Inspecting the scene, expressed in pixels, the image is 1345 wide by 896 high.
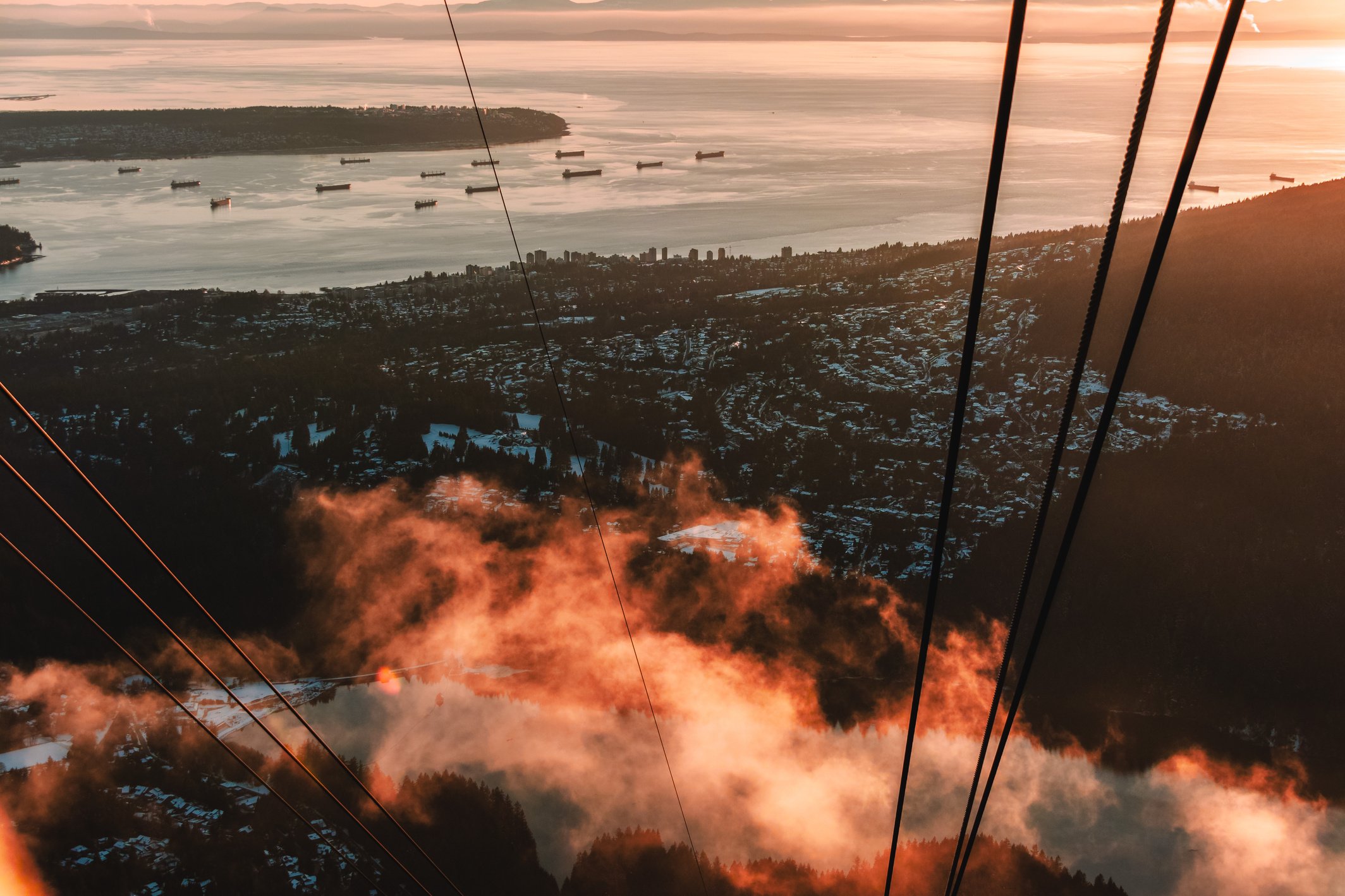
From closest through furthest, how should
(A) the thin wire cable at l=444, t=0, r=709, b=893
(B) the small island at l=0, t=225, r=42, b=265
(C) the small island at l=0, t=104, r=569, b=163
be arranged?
1. (A) the thin wire cable at l=444, t=0, r=709, b=893
2. (B) the small island at l=0, t=225, r=42, b=265
3. (C) the small island at l=0, t=104, r=569, b=163

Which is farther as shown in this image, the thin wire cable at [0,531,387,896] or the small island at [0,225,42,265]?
the small island at [0,225,42,265]

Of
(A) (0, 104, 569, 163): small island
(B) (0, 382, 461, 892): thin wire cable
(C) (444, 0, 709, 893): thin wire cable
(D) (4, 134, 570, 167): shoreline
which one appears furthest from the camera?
(A) (0, 104, 569, 163): small island

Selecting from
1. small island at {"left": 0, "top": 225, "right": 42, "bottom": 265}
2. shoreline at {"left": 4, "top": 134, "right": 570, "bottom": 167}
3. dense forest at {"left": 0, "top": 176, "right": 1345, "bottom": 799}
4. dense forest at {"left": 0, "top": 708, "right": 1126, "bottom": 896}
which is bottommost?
dense forest at {"left": 0, "top": 708, "right": 1126, "bottom": 896}

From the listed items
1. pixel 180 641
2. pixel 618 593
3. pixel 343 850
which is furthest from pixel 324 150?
pixel 180 641

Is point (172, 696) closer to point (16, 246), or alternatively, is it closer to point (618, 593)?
point (618, 593)

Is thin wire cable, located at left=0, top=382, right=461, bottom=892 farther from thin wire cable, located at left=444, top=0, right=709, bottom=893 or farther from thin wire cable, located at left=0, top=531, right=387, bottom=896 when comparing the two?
thin wire cable, located at left=444, top=0, right=709, bottom=893

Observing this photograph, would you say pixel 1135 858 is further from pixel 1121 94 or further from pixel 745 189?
pixel 1121 94

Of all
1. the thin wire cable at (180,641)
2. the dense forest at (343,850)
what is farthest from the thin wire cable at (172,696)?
the dense forest at (343,850)

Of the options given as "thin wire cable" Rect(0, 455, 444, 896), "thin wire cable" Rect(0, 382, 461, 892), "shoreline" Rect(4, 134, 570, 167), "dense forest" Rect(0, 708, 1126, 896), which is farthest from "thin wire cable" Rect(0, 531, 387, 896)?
"shoreline" Rect(4, 134, 570, 167)
